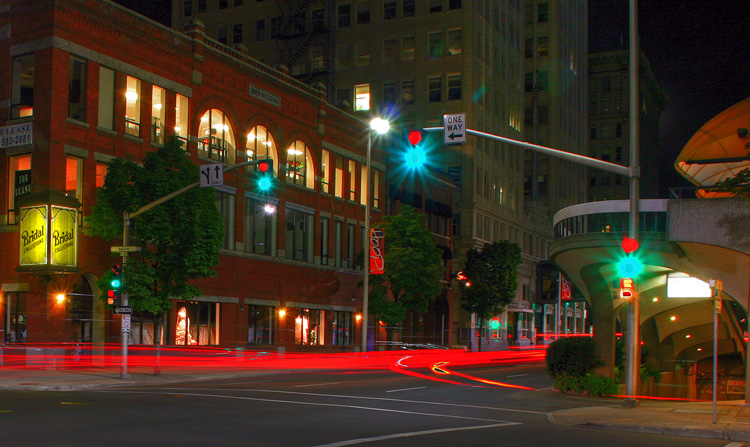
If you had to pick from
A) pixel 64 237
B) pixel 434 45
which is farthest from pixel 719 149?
pixel 434 45

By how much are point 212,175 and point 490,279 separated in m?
47.9

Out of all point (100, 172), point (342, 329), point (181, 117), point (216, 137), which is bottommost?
point (342, 329)

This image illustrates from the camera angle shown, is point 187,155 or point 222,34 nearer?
point 187,155

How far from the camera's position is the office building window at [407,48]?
258 ft

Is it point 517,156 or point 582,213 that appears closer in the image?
point 582,213

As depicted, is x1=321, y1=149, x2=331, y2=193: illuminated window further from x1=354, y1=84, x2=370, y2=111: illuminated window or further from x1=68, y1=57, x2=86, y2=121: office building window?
x1=354, y1=84, x2=370, y2=111: illuminated window

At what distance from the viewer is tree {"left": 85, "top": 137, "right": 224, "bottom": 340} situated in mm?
30781

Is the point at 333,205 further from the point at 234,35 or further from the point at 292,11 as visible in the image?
the point at 234,35

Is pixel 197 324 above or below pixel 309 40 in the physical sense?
below

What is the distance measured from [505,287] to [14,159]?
45.0 m

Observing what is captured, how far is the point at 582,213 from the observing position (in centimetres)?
2631

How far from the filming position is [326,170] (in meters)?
54.7

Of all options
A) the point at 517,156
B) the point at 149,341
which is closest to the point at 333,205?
the point at 149,341

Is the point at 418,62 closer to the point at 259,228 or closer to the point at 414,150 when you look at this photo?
the point at 259,228
